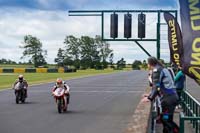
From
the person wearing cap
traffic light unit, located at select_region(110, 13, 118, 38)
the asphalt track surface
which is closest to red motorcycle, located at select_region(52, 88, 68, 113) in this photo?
the asphalt track surface

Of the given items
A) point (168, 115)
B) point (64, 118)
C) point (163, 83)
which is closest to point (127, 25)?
point (64, 118)

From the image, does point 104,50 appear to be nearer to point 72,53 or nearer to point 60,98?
point 72,53

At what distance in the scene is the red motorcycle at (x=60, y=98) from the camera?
63.0 feet

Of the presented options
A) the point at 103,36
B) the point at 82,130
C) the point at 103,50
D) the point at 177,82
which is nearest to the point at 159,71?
the point at 82,130

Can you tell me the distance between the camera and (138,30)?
2617cm

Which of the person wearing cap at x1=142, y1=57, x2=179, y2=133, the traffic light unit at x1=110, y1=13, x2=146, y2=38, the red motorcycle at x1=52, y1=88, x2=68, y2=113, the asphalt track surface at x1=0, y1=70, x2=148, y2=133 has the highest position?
the traffic light unit at x1=110, y1=13, x2=146, y2=38

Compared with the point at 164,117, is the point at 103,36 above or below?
above

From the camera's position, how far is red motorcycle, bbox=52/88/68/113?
1920 cm

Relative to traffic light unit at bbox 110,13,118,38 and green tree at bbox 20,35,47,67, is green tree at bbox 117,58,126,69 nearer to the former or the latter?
green tree at bbox 20,35,47,67

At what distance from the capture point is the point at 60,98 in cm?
1925

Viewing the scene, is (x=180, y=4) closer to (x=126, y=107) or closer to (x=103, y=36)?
(x=126, y=107)

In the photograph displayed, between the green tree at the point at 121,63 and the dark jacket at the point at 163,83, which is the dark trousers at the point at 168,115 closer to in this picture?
the dark jacket at the point at 163,83

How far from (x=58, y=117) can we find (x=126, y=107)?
4.68 metres

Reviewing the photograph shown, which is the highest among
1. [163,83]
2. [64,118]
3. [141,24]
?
[141,24]
